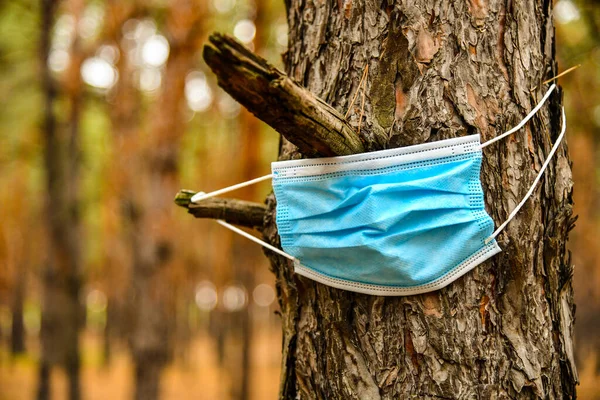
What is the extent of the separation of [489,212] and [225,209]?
0.84m

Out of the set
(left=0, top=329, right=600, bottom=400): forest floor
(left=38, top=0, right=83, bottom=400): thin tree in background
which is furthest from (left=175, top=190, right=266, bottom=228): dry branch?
(left=0, top=329, right=600, bottom=400): forest floor

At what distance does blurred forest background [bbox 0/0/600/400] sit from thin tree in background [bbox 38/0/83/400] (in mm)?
18

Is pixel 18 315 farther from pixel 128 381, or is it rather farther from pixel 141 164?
pixel 141 164

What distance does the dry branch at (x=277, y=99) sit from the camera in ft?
3.93

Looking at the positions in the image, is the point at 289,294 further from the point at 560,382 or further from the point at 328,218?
the point at 560,382

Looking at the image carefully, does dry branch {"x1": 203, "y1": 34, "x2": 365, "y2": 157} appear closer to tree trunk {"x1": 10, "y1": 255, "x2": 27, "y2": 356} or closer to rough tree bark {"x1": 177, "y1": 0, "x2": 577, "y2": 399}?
rough tree bark {"x1": 177, "y1": 0, "x2": 577, "y2": 399}

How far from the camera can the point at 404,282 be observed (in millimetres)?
1491

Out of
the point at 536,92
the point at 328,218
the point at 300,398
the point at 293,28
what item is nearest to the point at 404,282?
the point at 328,218

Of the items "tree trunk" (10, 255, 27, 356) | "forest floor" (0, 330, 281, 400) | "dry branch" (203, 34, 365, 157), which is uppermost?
"dry branch" (203, 34, 365, 157)

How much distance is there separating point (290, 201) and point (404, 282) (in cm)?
39

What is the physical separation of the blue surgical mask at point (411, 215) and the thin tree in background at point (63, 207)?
672 centimetres

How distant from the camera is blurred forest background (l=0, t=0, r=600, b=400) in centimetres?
553

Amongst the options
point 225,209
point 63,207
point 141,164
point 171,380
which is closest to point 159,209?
point 141,164

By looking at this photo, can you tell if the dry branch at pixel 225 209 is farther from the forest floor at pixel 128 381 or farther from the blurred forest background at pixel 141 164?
the forest floor at pixel 128 381
